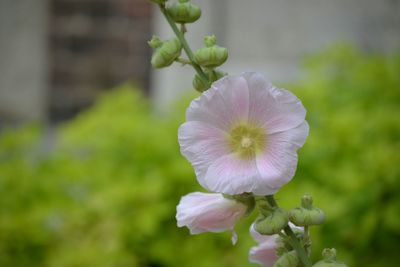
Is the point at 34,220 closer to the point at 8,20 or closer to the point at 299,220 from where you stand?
the point at 299,220

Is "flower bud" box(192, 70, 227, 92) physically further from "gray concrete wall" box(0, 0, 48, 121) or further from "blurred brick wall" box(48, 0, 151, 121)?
"gray concrete wall" box(0, 0, 48, 121)

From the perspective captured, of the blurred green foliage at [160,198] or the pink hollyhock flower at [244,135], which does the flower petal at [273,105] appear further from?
the blurred green foliage at [160,198]

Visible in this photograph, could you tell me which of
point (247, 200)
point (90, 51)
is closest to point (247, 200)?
point (247, 200)

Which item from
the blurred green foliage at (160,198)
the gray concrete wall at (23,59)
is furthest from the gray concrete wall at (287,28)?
the gray concrete wall at (23,59)

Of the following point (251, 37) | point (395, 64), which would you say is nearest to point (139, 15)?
point (251, 37)

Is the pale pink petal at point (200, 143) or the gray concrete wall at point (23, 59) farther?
the gray concrete wall at point (23, 59)

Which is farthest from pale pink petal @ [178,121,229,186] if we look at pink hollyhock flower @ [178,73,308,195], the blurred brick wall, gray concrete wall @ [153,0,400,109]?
the blurred brick wall
